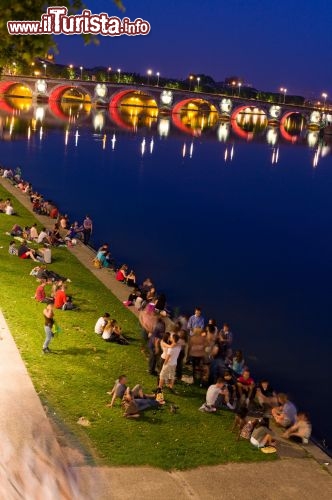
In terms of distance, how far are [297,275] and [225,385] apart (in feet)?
68.5

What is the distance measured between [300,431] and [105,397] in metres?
4.35

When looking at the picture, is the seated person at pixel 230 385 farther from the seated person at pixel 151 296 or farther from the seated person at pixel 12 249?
the seated person at pixel 12 249

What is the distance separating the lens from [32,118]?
372 feet

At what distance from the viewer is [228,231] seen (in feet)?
142

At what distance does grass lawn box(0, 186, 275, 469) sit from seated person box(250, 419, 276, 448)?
202 mm

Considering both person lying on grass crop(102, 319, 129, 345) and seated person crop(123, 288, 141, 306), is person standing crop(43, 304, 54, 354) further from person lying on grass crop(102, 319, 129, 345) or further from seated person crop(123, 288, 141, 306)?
seated person crop(123, 288, 141, 306)

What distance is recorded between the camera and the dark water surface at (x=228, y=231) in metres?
23.8

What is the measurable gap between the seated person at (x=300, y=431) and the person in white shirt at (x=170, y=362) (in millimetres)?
3010

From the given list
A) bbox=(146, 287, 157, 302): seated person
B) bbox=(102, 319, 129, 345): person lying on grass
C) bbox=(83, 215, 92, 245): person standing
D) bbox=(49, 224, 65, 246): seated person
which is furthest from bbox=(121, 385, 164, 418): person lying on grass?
bbox=(83, 215, 92, 245): person standing

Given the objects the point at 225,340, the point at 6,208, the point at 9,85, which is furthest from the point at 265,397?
the point at 9,85

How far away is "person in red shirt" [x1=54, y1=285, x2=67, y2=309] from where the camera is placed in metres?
19.0

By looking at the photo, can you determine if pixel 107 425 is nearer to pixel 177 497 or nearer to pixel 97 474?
pixel 97 474

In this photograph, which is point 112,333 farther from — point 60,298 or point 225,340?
point 225,340

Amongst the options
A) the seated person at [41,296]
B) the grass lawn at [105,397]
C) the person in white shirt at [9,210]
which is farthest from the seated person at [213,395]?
the person in white shirt at [9,210]
